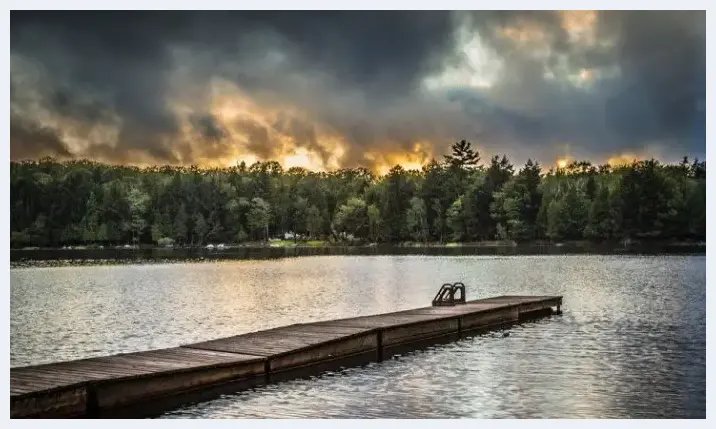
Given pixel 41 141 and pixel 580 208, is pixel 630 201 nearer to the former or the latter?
pixel 580 208

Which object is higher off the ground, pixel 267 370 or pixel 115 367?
pixel 115 367

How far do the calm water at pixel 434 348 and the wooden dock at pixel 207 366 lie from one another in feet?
1.53

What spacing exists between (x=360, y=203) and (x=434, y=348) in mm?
35954

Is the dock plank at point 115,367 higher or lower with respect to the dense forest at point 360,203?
lower

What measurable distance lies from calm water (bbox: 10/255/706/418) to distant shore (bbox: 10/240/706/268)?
9369mm

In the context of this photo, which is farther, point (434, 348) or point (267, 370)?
point (434, 348)

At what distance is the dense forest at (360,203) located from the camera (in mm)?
25281

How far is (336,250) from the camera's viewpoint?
2322 inches

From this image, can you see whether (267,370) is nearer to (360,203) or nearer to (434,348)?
(434,348)
